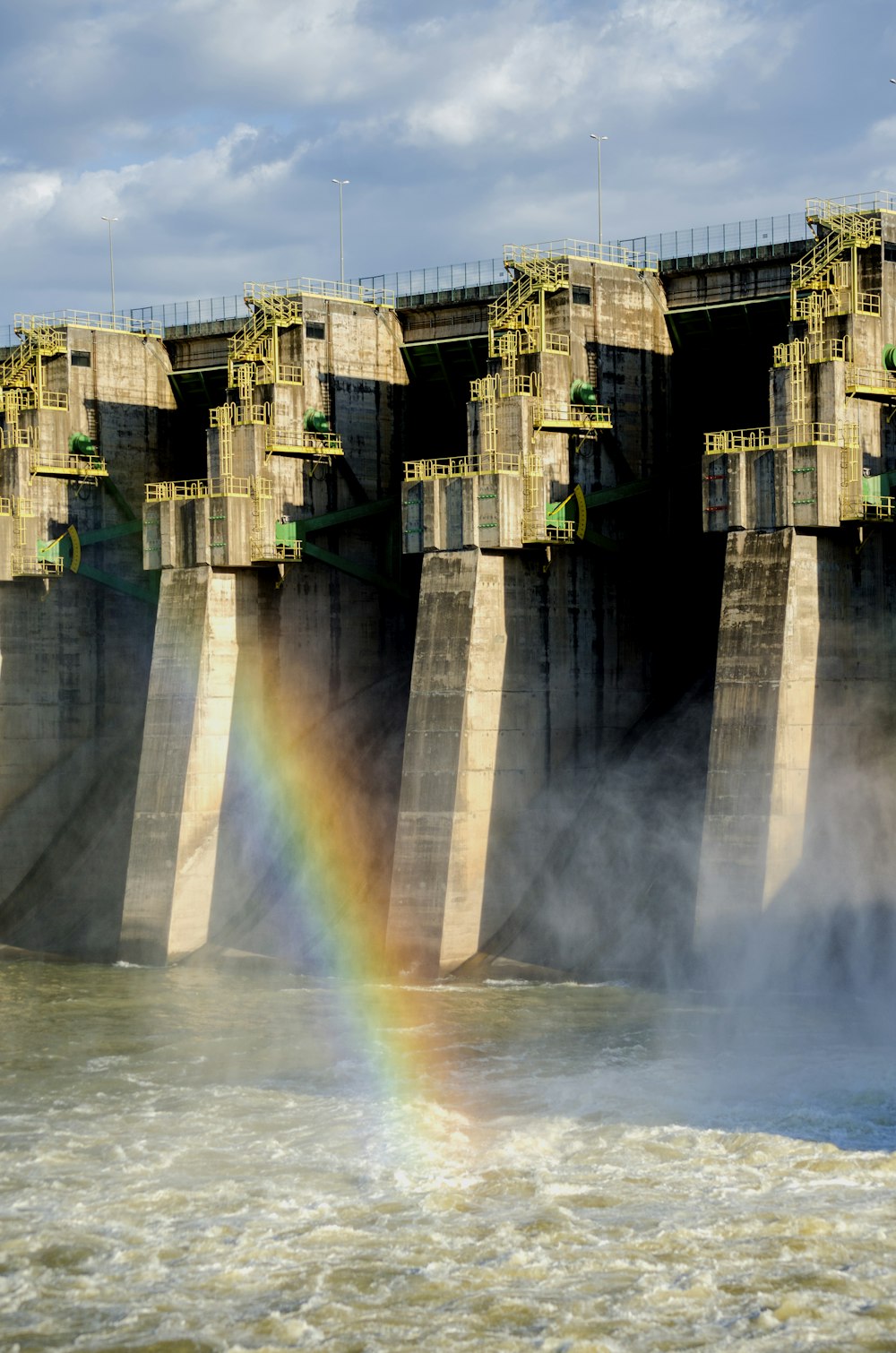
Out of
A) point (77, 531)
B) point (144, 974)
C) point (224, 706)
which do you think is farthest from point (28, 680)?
point (144, 974)

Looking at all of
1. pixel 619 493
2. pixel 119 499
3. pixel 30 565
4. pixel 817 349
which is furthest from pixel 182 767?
pixel 817 349

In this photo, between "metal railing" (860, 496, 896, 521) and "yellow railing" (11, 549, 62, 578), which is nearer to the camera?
"metal railing" (860, 496, 896, 521)

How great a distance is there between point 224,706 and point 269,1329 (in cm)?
2831

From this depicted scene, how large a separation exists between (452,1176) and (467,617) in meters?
19.1

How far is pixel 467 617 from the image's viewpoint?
150ft

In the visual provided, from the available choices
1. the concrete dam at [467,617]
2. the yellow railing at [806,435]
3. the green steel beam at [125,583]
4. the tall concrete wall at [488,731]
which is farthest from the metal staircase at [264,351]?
the yellow railing at [806,435]

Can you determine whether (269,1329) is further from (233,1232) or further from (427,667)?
(427,667)

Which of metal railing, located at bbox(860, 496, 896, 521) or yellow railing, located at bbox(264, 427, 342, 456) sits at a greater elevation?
yellow railing, located at bbox(264, 427, 342, 456)

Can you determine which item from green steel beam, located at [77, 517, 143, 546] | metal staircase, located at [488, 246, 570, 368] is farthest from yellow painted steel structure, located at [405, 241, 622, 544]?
green steel beam, located at [77, 517, 143, 546]

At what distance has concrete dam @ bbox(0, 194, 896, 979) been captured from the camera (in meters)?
41.7

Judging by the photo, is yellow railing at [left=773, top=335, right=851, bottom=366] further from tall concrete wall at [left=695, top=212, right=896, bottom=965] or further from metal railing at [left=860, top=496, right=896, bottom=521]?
metal railing at [left=860, top=496, right=896, bottom=521]

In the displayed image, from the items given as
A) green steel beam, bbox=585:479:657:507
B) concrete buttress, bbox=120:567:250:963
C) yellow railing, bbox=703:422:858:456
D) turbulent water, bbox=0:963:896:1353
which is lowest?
turbulent water, bbox=0:963:896:1353

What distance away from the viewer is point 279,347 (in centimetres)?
5356

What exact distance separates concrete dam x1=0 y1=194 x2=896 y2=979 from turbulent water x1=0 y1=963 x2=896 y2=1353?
190 inches
